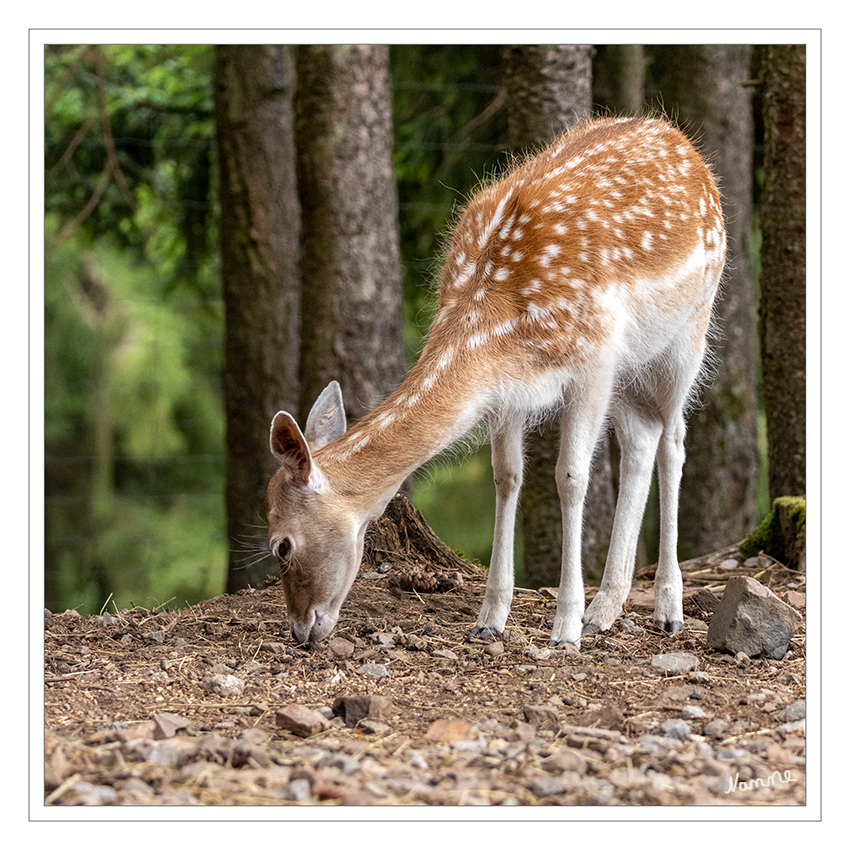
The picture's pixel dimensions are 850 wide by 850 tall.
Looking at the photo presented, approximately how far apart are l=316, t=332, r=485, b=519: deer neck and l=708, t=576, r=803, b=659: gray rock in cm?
134

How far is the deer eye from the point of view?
174 inches

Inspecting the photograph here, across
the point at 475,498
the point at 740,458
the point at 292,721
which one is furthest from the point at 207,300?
the point at 292,721

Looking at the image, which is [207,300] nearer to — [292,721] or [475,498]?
[475,498]

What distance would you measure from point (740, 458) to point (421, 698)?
16.4 feet

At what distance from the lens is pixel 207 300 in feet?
46.7

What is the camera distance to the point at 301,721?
138 inches

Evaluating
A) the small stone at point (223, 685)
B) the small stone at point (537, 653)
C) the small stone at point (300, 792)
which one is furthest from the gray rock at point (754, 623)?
the small stone at point (300, 792)

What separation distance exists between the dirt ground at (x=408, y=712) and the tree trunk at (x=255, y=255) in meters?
3.36

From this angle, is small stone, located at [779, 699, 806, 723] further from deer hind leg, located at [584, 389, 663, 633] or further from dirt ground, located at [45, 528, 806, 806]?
deer hind leg, located at [584, 389, 663, 633]

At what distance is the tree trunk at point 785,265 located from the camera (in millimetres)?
6672

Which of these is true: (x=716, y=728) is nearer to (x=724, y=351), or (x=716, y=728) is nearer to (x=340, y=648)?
(x=340, y=648)

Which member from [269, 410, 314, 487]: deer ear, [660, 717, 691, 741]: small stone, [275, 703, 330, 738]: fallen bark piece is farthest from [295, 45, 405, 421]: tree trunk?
[660, 717, 691, 741]: small stone

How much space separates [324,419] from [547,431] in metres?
2.31

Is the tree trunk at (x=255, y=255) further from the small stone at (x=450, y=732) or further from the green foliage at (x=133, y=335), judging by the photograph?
the small stone at (x=450, y=732)
